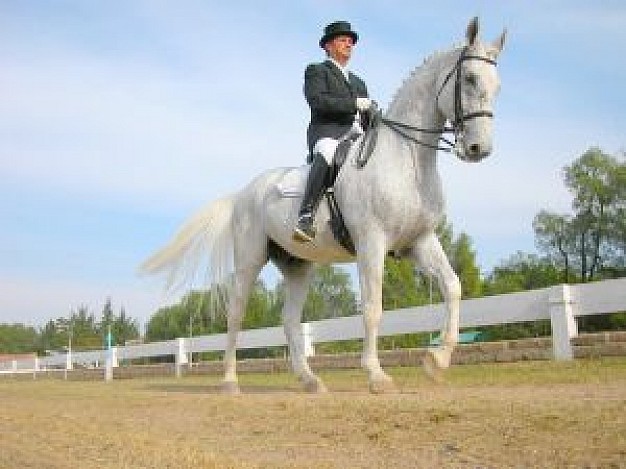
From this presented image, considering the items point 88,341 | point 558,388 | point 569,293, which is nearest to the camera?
point 558,388

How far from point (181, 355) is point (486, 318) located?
1107cm

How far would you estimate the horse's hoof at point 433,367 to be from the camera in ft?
22.4

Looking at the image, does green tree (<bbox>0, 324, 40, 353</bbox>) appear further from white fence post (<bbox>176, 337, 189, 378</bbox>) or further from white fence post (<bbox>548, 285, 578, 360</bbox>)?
white fence post (<bbox>548, 285, 578, 360</bbox>)

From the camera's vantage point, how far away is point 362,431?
16.1 feet

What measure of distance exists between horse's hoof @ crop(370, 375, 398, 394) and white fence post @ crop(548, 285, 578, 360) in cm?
478

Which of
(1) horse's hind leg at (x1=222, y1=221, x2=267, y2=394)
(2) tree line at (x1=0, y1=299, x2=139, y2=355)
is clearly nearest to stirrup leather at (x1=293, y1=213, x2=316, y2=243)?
(1) horse's hind leg at (x1=222, y1=221, x2=267, y2=394)

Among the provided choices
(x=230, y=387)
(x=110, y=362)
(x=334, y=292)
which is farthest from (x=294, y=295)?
(x=334, y=292)

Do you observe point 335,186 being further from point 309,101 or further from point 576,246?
point 576,246

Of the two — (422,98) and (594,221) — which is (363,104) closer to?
(422,98)

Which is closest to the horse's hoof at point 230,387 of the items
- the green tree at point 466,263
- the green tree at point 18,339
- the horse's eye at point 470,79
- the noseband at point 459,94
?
the noseband at point 459,94

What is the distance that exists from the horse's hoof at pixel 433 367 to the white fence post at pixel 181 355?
14841 mm

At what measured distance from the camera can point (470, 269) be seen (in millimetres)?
53969

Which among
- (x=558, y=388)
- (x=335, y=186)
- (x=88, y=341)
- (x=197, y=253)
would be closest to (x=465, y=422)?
(x=558, y=388)

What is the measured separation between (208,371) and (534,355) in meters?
10.1
